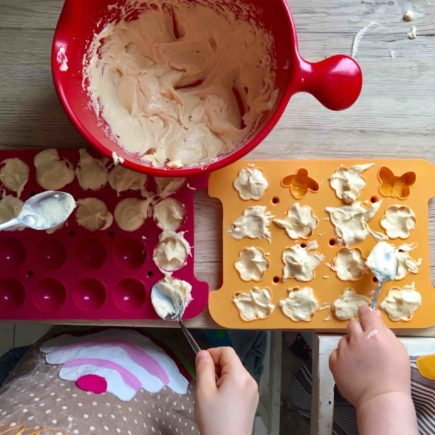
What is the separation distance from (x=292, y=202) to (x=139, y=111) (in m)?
0.22

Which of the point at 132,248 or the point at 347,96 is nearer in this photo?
the point at 347,96

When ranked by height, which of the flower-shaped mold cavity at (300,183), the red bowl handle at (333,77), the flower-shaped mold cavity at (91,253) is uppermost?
the red bowl handle at (333,77)

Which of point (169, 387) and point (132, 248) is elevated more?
point (132, 248)

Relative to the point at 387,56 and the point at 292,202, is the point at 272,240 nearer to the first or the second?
the point at 292,202

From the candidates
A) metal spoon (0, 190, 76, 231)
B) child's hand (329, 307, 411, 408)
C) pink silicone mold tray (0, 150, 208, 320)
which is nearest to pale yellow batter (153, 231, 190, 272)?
pink silicone mold tray (0, 150, 208, 320)

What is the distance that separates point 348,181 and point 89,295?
355mm

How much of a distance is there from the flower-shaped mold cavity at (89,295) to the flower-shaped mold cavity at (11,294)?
2.7 inches

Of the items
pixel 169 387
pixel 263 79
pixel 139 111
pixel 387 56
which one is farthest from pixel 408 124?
pixel 169 387

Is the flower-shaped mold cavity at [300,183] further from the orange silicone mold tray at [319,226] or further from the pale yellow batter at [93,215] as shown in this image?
the pale yellow batter at [93,215]

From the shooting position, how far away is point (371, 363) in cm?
65

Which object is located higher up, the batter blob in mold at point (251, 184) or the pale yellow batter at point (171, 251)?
the batter blob in mold at point (251, 184)

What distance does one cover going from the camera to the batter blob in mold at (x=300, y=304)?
70 cm

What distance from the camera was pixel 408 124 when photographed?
72 cm


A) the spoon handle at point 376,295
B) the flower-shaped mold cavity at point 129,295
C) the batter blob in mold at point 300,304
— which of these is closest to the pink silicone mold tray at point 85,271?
the flower-shaped mold cavity at point 129,295
